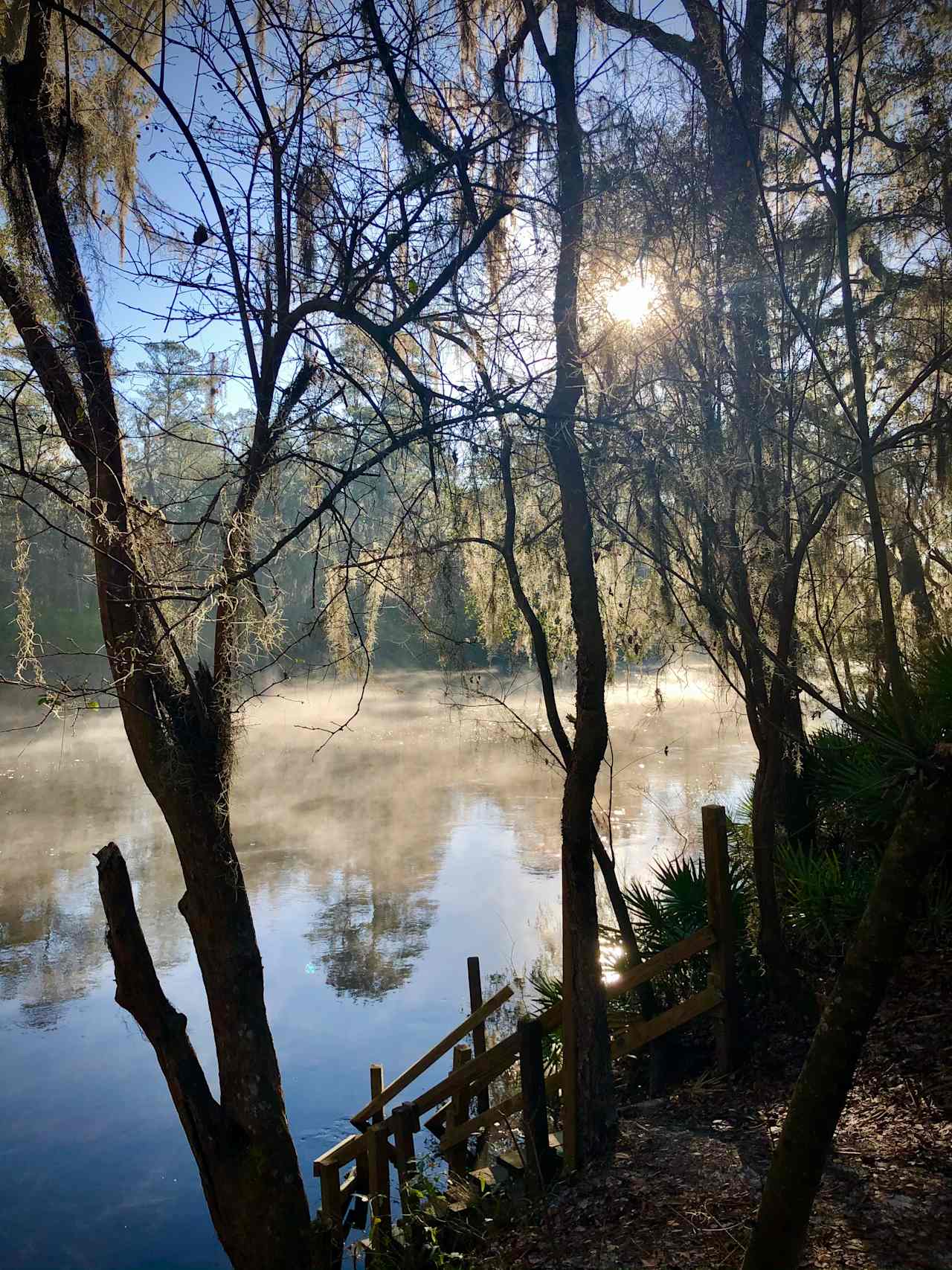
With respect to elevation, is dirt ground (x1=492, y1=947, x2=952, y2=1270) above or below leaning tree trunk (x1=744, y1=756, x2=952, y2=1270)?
below

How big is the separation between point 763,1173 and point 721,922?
4.68 feet

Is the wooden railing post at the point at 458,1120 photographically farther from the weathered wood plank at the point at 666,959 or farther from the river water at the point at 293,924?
the river water at the point at 293,924

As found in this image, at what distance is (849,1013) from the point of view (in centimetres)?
234

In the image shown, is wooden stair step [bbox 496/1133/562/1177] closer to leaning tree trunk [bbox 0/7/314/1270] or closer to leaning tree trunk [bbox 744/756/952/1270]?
leaning tree trunk [bbox 0/7/314/1270]

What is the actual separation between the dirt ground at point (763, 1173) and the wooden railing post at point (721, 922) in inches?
10.2

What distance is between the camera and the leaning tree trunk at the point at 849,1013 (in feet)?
7.55

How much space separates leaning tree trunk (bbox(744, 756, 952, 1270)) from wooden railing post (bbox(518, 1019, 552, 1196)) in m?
2.22

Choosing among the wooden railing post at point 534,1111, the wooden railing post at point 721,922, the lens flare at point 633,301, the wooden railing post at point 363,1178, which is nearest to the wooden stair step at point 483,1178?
the wooden railing post at point 534,1111

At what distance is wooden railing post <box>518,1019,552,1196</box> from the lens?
446cm

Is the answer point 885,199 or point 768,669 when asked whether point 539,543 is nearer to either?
point 768,669

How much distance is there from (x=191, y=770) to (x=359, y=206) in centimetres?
274

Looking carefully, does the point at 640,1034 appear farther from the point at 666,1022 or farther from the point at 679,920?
the point at 679,920

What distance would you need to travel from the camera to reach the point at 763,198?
285 centimetres

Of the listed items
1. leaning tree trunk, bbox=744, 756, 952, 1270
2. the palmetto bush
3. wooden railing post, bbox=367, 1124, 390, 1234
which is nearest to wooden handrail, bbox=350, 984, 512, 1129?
wooden railing post, bbox=367, 1124, 390, 1234
